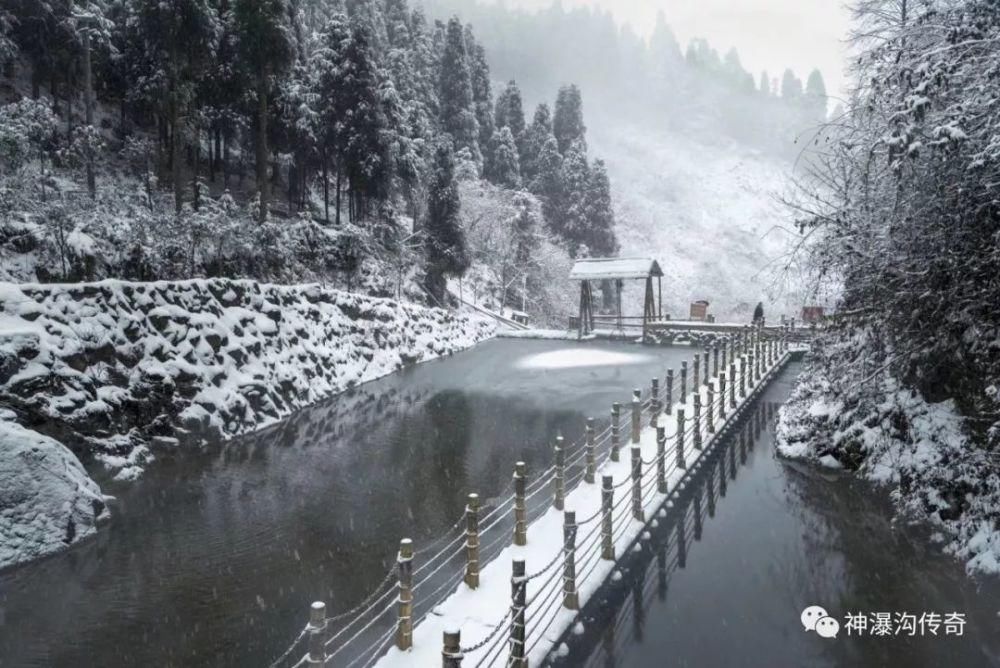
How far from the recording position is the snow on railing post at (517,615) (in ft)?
15.0

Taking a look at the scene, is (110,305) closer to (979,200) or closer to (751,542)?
(751,542)

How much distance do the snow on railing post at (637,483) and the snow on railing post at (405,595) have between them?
390 centimetres

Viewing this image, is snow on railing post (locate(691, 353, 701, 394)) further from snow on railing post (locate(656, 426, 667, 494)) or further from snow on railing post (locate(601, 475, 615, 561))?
snow on railing post (locate(601, 475, 615, 561))

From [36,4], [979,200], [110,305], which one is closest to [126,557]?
[110,305]

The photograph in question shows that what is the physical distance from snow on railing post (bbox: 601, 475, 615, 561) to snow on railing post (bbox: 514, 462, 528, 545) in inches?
35.0

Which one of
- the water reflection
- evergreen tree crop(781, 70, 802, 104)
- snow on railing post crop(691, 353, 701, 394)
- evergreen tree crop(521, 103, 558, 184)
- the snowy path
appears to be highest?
evergreen tree crop(781, 70, 802, 104)

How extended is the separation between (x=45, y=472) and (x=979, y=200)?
11.6 meters

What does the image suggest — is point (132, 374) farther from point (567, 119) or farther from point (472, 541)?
point (567, 119)

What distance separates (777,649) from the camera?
5.67 m

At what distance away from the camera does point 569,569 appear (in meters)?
5.87

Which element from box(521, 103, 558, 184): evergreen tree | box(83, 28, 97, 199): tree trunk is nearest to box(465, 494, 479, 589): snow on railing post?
box(83, 28, 97, 199): tree trunk

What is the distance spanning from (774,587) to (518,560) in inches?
159

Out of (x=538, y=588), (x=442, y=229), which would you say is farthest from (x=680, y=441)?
(x=442, y=229)

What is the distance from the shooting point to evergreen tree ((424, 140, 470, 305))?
31.0 m
